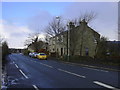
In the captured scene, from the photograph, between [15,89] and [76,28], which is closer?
[15,89]

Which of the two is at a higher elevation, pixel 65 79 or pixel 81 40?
pixel 81 40

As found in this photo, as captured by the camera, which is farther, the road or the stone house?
the stone house

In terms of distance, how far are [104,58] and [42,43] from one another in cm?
6684

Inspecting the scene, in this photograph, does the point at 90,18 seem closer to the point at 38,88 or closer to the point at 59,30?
the point at 59,30

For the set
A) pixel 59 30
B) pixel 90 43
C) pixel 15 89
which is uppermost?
pixel 59 30

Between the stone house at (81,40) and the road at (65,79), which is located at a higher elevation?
the stone house at (81,40)

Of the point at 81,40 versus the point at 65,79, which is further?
the point at 81,40

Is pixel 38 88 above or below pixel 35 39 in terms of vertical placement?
below

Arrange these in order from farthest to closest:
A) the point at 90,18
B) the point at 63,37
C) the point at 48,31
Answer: the point at 48,31 → the point at 63,37 → the point at 90,18

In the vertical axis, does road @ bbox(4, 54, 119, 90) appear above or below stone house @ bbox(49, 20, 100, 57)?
below

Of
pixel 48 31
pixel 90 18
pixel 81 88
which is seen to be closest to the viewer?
pixel 81 88

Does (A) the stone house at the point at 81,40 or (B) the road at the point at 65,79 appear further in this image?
(A) the stone house at the point at 81,40

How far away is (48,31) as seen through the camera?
1906 inches

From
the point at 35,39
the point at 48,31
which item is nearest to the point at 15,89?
the point at 48,31
